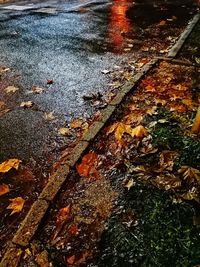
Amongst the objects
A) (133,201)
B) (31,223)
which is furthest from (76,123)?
(31,223)

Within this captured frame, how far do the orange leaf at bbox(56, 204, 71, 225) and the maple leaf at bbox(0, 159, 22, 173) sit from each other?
37.3 inches

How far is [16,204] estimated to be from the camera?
303cm

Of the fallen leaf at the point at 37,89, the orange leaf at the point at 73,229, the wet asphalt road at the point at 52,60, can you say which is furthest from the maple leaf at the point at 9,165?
the fallen leaf at the point at 37,89

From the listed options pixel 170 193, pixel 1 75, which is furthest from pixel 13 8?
pixel 170 193

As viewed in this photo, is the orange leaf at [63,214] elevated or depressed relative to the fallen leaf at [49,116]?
depressed

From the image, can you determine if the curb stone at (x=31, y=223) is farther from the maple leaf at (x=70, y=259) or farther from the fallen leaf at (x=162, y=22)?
the fallen leaf at (x=162, y=22)

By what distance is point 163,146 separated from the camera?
138 inches

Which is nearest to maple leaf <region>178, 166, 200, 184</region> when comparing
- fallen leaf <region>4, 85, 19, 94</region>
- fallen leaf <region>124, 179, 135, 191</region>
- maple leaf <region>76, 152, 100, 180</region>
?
fallen leaf <region>124, 179, 135, 191</region>

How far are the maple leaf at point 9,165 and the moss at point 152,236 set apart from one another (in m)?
1.41

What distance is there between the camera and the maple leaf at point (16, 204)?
2967 millimetres

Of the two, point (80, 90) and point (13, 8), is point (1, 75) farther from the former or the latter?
point (13, 8)

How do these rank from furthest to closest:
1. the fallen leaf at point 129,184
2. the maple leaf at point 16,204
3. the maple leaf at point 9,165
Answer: the maple leaf at point 9,165 < the fallen leaf at point 129,184 < the maple leaf at point 16,204

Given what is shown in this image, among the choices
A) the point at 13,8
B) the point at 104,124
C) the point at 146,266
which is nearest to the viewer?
the point at 146,266

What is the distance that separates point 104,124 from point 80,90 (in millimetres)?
1365
